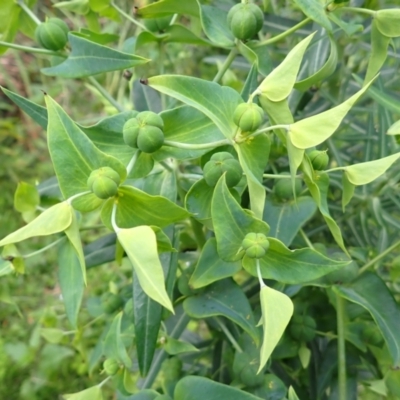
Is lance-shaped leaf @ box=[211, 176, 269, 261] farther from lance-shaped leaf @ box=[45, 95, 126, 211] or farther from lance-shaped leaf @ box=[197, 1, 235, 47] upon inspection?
lance-shaped leaf @ box=[197, 1, 235, 47]

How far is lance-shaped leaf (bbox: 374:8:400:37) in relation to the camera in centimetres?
55

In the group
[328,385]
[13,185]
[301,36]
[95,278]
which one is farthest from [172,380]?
[13,185]

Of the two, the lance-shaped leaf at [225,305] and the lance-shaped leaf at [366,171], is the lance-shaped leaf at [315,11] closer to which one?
the lance-shaped leaf at [366,171]

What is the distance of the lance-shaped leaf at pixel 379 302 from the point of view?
24.0 inches

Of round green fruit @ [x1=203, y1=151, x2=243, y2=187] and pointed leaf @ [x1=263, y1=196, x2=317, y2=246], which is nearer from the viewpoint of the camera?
round green fruit @ [x1=203, y1=151, x2=243, y2=187]

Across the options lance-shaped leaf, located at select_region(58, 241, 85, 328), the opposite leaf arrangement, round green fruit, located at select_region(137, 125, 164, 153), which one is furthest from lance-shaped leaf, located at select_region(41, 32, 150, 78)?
lance-shaped leaf, located at select_region(58, 241, 85, 328)

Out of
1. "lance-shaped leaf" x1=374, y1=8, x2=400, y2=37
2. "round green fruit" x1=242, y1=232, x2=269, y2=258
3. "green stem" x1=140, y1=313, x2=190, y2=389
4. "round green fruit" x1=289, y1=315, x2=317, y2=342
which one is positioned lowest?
"green stem" x1=140, y1=313, x2=190, y2=389

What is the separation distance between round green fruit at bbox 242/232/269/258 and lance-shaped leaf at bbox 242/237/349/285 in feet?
0.06

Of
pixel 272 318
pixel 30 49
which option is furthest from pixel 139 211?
pixel 30 49

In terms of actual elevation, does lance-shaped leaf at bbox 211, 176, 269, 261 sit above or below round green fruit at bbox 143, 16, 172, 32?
below

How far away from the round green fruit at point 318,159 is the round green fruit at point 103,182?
0.68 feet

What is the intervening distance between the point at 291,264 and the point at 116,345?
0.28 meters

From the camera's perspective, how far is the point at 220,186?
0.47 m

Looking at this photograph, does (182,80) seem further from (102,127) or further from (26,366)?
(26,366)
